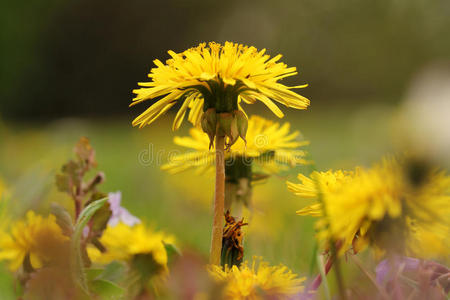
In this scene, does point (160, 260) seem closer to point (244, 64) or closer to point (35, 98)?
point (244, 64)

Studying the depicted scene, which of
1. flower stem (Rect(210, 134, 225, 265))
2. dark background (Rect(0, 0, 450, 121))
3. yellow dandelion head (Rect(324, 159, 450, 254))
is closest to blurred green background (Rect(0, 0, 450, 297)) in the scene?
dark background (Rect(0, 0, 450, 121))

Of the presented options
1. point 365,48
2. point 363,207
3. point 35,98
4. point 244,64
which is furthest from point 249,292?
point 365,48

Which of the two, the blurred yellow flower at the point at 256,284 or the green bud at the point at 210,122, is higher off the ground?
the green bud at the point at 210,122

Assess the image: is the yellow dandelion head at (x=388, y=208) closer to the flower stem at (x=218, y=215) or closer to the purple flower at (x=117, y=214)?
the flower stem at (x=218, y=215)

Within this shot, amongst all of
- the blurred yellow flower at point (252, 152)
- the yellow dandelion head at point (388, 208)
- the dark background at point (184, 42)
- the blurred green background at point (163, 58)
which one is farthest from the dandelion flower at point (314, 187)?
the dark background at point (184, 42)

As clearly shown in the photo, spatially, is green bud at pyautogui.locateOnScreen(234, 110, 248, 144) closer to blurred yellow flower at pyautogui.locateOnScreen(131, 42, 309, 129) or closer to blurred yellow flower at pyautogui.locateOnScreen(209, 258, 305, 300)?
blurred yellow flower at pyautogui.locateOnScreen(131, 42, 309, 129)

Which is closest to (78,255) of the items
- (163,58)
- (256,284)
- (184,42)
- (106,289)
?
(106,289)
